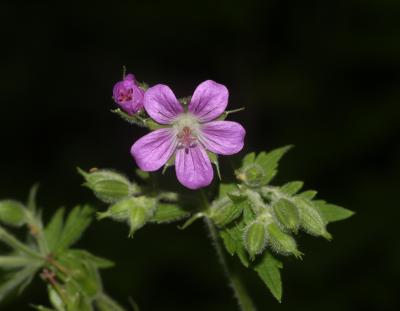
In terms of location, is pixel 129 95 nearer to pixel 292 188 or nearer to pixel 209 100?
pixel 209 100

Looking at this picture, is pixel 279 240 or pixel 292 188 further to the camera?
pixel 292 188

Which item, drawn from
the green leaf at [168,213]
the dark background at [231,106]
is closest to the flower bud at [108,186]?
the green leaf at [168,213]

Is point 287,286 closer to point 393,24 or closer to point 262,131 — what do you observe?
point 262,131

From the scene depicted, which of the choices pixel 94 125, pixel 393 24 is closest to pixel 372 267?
pixel 393 24

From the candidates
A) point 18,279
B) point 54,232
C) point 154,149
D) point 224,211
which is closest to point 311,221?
point 224,211

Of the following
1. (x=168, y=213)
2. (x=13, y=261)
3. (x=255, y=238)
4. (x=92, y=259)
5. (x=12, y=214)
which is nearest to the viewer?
(x=255, y=238)

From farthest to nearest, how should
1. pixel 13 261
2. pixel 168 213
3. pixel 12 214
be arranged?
pixel 12 214 < pixel 13 261 < pixel 168 213

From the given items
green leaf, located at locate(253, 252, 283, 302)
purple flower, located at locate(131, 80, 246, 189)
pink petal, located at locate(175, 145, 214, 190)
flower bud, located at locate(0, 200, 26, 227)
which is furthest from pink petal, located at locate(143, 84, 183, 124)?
flower bud, located at locate(0, 200, 26, 227)

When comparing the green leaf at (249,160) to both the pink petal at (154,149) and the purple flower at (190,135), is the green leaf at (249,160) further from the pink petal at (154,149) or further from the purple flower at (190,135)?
the pink petal at (154,149)
